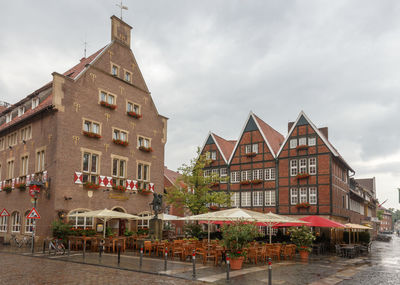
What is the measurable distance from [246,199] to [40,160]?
19957 millimetres

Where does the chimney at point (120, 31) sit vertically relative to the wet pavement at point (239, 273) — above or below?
above

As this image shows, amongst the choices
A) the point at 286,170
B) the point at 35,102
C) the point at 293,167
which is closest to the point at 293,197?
the point at 286,170

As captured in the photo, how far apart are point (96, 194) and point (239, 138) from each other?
17.4m

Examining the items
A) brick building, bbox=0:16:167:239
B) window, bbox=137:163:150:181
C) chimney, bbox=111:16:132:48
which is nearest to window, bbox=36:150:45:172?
brick building, bbox=0:16:167:239

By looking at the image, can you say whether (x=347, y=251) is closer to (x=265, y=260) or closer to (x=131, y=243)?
(x=265, y=260)

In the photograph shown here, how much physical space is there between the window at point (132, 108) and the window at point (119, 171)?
4293mm

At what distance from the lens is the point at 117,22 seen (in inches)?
1235

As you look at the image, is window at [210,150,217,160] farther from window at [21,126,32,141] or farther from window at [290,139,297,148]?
window at [21,126,32,141]

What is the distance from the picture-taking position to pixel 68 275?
1294cm

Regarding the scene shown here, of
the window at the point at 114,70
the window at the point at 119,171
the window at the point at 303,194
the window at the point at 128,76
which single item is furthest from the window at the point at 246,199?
the window at the point at 114,70

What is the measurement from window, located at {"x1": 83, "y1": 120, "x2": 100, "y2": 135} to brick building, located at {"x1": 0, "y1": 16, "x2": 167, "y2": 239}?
7 cm

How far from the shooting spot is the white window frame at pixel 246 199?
37.5 m

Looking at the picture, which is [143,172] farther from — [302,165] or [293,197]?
[302,165]

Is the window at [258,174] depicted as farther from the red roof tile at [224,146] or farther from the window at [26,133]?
the window at [26,133]
